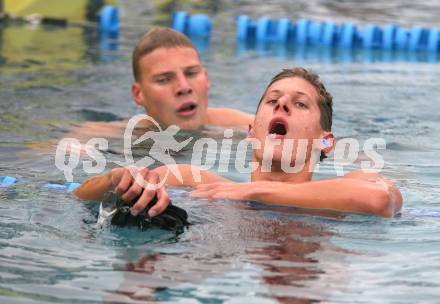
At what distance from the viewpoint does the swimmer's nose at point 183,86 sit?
26.0 ft

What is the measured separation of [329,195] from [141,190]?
1.36 m

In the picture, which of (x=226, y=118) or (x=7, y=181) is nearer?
(x=7, y=181)

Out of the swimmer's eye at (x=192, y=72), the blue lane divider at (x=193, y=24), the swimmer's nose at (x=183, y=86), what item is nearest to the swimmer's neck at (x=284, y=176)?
the swimmer's nose at (x=183, y=86)

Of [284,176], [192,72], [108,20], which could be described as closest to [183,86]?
[192,72]

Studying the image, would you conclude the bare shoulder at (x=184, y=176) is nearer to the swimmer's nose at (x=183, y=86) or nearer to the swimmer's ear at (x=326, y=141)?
the swimmer's ear at (x=326, y=141)

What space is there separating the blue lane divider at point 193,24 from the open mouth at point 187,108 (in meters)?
6.17

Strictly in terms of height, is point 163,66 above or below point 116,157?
above

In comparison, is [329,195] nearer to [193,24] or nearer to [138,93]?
[138,93]

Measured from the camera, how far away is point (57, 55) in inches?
484

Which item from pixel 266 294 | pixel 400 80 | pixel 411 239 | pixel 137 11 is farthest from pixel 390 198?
pixel 137 11

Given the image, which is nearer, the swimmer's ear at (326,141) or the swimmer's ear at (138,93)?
the swimmer's ear at (326,141)

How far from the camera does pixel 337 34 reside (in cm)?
1391

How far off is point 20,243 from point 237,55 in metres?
8.06

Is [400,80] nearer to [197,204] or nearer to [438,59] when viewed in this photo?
[438,59]
